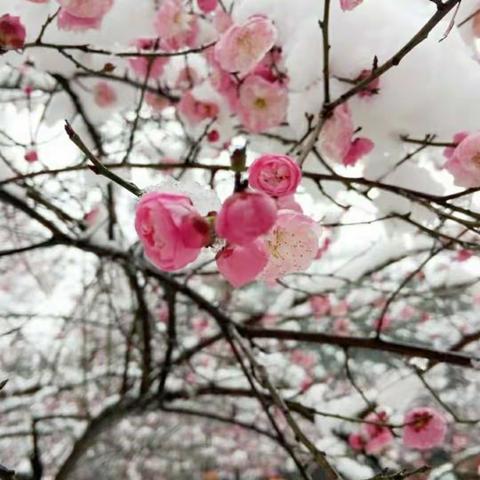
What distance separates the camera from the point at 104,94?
8.34 ft

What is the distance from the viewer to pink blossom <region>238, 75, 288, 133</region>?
64.9 inches

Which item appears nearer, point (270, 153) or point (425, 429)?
point (270, 153)

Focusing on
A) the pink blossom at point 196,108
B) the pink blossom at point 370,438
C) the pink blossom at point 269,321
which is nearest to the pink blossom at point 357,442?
the pink blossom at point 370,438

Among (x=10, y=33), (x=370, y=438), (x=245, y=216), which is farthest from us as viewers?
(x=370, y=438)

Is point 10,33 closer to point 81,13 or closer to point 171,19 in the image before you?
point 81,13

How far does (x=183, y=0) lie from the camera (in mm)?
1985

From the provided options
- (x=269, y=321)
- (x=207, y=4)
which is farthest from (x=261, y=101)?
(x=269, y=321)

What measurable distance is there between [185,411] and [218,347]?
3.46 metres

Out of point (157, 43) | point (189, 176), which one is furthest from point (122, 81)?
point (189, 176)

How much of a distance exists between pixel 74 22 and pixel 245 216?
4.04 feet

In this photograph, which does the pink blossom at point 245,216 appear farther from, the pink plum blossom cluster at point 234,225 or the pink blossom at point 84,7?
the pink blossom at point 84,7

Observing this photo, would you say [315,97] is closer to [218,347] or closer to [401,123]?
[401,123]

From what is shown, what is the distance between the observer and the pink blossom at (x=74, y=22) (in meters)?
1.63

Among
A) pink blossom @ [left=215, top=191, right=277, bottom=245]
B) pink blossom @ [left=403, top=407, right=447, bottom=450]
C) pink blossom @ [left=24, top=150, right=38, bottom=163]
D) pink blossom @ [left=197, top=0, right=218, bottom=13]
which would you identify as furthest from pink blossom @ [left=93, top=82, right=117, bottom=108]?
pink blossom @ [left=215, top=191, right=277, bottom=245]
